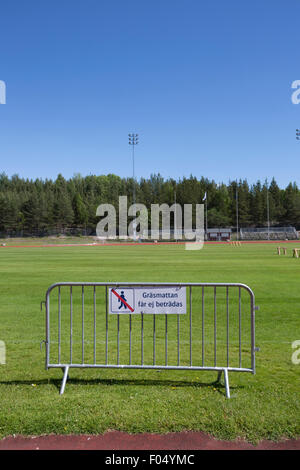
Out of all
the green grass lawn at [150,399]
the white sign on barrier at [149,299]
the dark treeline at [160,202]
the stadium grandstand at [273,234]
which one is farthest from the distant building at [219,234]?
the white sign on barrier at [149,299]

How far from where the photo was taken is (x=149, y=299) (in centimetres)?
540

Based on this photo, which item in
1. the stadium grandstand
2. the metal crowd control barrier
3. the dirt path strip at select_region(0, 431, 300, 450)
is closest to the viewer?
the dirt path strip at select_region(0, 431, 300, 450)

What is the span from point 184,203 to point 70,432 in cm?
13195

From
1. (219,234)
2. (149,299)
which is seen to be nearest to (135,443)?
(149,299)

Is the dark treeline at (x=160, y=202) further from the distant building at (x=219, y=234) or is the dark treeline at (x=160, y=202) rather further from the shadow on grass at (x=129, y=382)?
the shadow on grass at (x=129, y=382)

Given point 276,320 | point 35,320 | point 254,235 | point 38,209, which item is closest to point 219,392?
point 276,320

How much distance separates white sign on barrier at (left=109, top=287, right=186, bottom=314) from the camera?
212 inches

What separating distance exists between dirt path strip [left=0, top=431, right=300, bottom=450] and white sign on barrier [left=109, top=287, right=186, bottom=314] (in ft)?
5.97

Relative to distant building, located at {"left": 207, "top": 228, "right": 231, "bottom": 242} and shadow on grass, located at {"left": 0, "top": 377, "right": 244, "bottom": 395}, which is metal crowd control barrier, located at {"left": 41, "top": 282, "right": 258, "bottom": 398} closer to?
shadow on grass, located at {"left": 0, "top": 377, "right": 244, "bottom": 395}

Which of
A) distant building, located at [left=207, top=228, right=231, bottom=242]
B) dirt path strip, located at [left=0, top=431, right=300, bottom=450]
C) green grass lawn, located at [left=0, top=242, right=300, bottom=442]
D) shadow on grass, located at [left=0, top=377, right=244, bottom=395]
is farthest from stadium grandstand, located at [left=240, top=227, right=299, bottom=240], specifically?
dirt path strip, located at [left=0, top=431, right=300, bottom=450]

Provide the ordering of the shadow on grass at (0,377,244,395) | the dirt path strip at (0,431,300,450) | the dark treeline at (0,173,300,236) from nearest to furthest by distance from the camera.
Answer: the dirt path strip at (0,431,300,450), the shadow on grass at (0,377,244,395), the dark treeline at (0,173,300,236)

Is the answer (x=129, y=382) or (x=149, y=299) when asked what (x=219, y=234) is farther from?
(x=129, y=382)

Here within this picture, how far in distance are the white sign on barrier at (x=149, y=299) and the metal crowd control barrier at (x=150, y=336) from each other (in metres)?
0.01

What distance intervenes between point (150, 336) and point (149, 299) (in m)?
2.69
